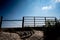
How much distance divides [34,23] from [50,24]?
3816 mm

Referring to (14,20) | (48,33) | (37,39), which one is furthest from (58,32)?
(14,20)

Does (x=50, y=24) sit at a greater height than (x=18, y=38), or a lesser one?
greater

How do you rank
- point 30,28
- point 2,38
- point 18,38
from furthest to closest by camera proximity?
point 30,28
point 18,38
point 2,38

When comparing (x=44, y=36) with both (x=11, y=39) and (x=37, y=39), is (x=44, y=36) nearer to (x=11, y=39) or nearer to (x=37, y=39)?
(x=37, y=39)

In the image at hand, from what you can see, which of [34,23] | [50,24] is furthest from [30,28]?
[50,24]

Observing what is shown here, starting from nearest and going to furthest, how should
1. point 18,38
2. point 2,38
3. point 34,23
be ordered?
point 2,38 → point 18,38 → point 34,23

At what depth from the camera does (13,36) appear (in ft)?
45.7

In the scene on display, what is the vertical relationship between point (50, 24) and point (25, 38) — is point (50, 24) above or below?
above

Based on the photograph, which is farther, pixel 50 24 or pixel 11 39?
pixel 50 24

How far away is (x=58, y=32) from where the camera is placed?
1362 cm

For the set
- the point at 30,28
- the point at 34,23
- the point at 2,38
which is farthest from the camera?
the point at 34,23

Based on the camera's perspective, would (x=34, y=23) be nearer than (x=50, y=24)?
No

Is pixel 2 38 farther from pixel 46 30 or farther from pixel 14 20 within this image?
pixel 14 20

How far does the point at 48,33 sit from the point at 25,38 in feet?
7.00
